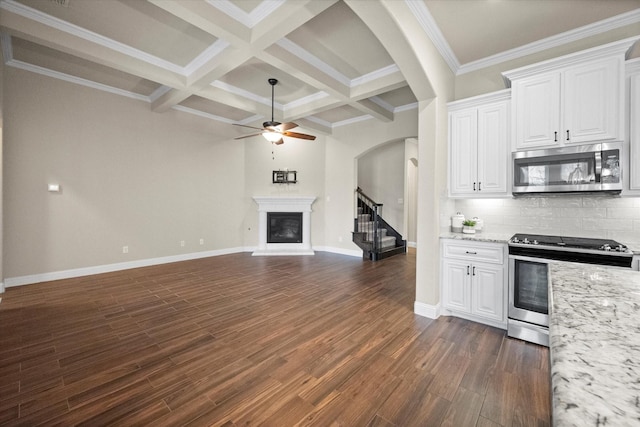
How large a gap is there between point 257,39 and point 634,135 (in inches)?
156

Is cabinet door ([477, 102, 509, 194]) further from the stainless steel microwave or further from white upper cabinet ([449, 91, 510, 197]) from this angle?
the stainless steel microwave

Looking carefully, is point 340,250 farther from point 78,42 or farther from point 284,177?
point 78,42

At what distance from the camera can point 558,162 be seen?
275 cm

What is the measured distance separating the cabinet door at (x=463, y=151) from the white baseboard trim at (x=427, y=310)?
146 centimetres

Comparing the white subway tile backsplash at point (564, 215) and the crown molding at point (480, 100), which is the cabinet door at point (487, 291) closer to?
the white subway tile backsplash at point (564, 215)

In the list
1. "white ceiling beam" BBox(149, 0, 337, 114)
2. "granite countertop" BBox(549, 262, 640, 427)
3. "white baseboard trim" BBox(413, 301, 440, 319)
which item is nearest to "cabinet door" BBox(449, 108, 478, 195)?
"white baseboard trim" BBox(413, 301, 440, 319)

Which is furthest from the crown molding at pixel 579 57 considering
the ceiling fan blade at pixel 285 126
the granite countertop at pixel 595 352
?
the ceiling fan blade at pixel 285 126

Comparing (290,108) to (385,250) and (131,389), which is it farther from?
(131,389)

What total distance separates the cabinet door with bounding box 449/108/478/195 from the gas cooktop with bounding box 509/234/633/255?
2.63 feet

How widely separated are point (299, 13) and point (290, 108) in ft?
10.6

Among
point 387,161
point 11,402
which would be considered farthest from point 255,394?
point 387,161

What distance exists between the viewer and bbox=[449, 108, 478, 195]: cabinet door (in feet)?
10.8

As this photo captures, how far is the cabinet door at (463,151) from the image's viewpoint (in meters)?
3.29

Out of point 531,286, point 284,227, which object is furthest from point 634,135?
point 284,227
